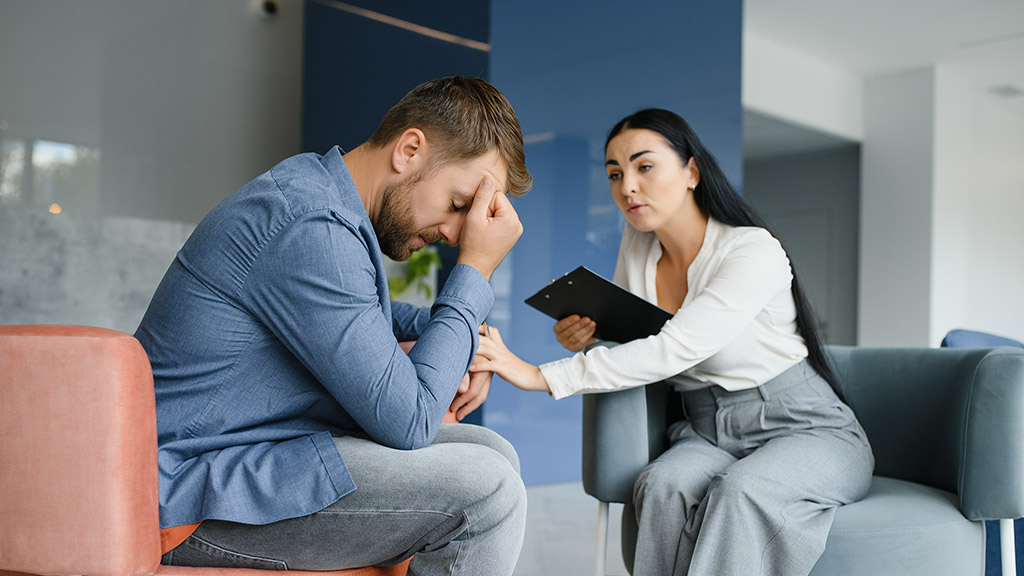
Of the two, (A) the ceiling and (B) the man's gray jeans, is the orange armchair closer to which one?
(B) the man's gray jeans

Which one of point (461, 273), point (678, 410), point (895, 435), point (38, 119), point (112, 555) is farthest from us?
point (38, 119)

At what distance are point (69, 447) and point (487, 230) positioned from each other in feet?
2.09

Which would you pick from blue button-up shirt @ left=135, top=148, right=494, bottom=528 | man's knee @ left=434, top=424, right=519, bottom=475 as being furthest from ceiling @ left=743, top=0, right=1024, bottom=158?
blue button-up shirt @ left=135, top=148, right=494, bottom=528

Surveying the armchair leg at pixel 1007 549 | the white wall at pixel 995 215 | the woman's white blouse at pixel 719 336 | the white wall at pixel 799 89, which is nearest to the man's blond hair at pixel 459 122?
the woman's white blouse at pixel 719 336

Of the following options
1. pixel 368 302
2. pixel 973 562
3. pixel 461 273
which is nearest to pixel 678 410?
pixel 973 562

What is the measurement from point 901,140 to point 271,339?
23.0 feet

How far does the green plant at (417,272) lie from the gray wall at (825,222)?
164 inches

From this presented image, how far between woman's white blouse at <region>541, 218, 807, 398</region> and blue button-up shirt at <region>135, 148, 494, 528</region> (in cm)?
61

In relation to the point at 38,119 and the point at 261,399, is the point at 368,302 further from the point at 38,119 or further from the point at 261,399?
the point at 38,119

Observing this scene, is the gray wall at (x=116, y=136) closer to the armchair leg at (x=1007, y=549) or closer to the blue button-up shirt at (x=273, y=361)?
the blue button-up shirt at (x=273, y=361)

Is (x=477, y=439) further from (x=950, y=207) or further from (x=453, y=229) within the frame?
(x=950, y=207)

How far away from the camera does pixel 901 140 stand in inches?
271

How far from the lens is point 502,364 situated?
1.60 meters

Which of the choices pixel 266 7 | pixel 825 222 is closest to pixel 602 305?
pixel 266 7
